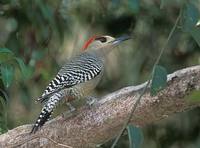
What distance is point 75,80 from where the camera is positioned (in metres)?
5.35

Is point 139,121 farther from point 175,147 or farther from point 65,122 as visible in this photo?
point 175,147

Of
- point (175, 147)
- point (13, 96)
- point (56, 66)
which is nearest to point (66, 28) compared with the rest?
point (56, 66)

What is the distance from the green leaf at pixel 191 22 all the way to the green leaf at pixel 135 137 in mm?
489

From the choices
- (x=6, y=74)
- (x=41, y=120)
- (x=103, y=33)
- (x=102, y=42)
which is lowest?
(x=103, y=33)

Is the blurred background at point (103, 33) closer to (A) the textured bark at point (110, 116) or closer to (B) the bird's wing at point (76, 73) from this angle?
(B) the bird's wing at point (76, 73)

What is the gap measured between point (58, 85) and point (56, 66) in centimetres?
146

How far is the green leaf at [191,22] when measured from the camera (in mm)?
3041

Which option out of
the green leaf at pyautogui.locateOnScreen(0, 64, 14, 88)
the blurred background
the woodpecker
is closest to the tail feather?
the woodpecker

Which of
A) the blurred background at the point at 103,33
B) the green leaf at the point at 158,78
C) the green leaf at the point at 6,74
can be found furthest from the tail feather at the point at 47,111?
the green leaf at the point at 158,78

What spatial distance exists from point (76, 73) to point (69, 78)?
16 cm

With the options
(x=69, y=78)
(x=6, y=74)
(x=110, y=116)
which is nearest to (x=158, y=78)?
(x=6, y=74)

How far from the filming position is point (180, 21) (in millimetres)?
3084

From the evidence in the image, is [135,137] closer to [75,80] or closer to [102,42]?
[75,80]

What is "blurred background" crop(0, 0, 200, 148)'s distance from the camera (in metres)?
6.25
